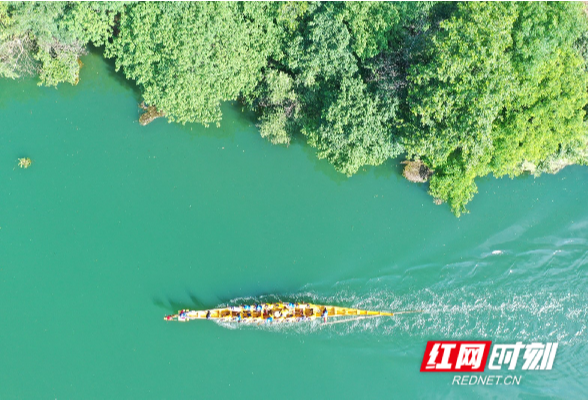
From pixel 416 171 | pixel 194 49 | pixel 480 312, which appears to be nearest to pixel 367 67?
pixel 416 171

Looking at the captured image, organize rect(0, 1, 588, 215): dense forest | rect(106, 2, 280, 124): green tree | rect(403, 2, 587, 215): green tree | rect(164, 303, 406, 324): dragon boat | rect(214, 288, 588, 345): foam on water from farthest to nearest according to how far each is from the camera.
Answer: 1. rect(214, 288, 588, 345): foam on water
2. rect(164, 303, 406, 324): dragon boat
3. rect(106, 2, 280, 124): green tree
4. rect(0, 1, 588, 215): dense forest
5. rect(403, 2, 587, 215): green tree

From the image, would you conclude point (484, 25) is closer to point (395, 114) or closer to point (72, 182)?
point (395, 114)

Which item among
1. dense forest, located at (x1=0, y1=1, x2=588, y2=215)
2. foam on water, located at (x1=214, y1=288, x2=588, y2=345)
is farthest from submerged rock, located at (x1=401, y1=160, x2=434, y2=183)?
foam on water, located at (x1=214, y1=288, x2=588, y2=345)

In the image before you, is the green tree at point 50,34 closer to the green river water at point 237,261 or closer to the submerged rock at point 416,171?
the green river water at point 237,261

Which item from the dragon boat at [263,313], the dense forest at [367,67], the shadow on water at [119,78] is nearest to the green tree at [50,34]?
the dense forest at [367,67]

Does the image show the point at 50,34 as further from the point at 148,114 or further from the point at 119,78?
the point at 148,114

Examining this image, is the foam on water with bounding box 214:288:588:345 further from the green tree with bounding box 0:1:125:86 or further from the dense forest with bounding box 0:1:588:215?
the green tree with bounding box 0:1:125:86
